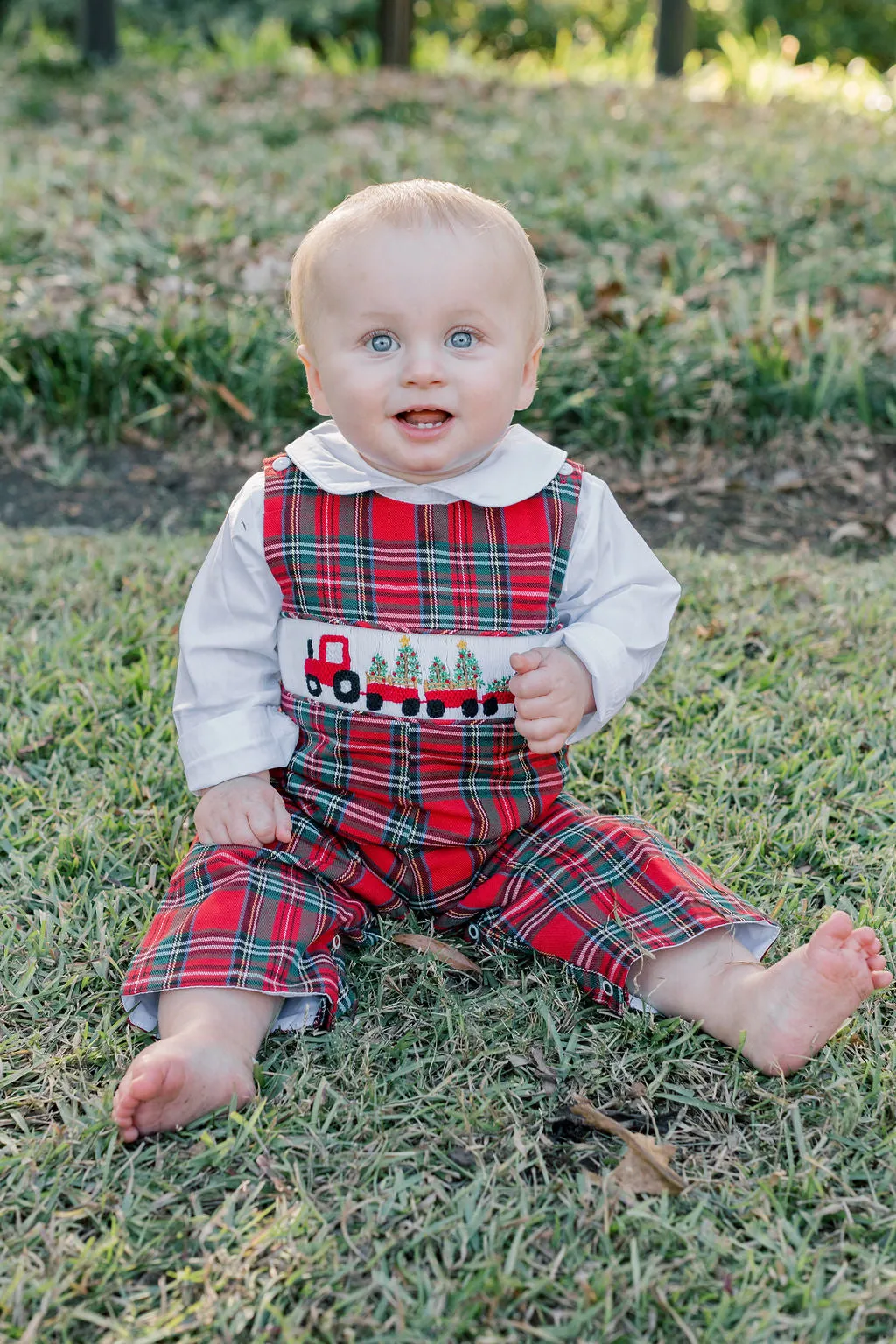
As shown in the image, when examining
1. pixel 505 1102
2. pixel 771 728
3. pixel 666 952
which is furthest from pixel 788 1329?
pixel 771 728

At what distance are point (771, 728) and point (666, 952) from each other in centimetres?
83

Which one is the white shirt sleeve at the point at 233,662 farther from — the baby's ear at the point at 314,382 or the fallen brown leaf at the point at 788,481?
the fallen brown leaf at the point at 788,481

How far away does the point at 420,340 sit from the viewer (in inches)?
71.1

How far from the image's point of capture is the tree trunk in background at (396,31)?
10.2 metres

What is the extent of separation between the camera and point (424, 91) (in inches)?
327

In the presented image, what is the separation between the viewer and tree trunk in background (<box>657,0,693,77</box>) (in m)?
9.69

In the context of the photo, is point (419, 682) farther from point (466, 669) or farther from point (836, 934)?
point (836, 934)

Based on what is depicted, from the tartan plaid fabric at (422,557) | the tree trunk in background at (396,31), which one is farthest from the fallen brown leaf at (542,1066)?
the tree trunk in background at (396,31)

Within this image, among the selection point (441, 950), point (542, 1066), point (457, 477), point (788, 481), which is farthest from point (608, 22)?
point (542, 1066)

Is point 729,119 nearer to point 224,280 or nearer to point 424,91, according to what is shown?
point 424,91

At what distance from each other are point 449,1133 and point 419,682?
66cm

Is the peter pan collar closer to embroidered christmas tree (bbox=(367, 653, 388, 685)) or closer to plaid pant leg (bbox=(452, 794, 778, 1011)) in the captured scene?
embroidered christmas tree (bbox=(367, 653, 388, 685))

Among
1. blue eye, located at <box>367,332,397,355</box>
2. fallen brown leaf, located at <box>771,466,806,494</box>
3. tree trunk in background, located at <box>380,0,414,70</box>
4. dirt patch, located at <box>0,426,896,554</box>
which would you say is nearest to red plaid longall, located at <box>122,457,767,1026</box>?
blue eye, located at <box>367,332,397,355</box>

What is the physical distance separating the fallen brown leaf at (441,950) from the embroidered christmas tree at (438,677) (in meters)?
0.40
